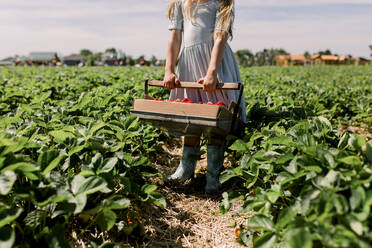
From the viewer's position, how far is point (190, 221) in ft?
7.80

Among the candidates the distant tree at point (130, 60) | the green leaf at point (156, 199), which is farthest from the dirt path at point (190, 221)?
the distant tree at point (130, 60)

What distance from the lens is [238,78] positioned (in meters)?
2.95

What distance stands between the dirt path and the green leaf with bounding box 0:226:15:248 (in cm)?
87

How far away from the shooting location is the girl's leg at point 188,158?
111 inches

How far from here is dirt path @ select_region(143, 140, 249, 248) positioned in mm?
2111

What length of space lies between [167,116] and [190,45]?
82 centimetres

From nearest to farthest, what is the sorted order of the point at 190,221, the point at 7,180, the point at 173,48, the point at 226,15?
1. the point at 7,180
2. the point at 190,221
3. the point at 226,15
4. the point at 173,48

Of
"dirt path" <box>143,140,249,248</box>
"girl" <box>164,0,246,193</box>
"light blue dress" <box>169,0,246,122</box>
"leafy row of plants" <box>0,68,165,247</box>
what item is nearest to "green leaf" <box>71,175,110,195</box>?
"leafy row of plants" <box>0,68,165,247</box>

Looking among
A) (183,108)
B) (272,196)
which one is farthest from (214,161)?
(272,196)

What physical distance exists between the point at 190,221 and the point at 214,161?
0.55 metres

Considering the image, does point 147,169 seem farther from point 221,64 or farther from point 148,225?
point 221,64

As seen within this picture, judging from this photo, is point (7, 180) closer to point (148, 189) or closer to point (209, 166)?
point (148, 189)

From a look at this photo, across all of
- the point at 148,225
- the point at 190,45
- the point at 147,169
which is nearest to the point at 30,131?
the point at 147,169

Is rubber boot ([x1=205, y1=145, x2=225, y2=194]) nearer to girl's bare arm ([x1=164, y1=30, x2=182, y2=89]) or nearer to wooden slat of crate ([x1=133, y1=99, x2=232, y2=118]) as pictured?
wooden slat of crate ([x1=133, y1=99, x2=232, y2=118])
